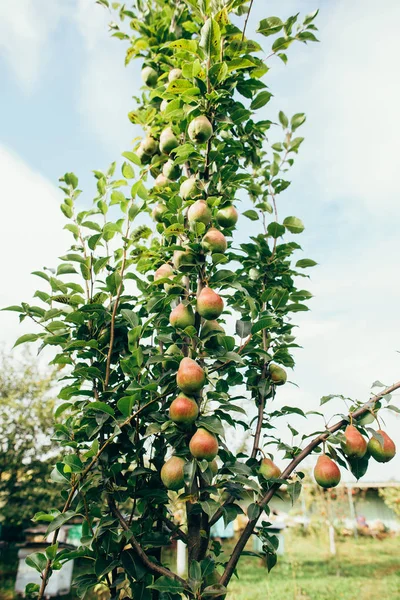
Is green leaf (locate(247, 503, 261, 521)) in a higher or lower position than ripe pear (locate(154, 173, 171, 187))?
lower

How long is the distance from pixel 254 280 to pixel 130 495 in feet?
3.43

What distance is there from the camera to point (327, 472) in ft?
4.31

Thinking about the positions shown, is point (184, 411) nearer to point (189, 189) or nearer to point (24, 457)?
point (189, 189)

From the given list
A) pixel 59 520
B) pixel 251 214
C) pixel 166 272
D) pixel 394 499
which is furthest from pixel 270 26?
pixel 394 499

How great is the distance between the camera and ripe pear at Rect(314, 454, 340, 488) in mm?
1314

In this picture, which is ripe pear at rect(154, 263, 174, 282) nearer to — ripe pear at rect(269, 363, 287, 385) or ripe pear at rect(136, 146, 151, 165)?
ripe pear at rect(269, 363, 287, 385)

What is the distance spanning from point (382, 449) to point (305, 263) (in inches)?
35.0

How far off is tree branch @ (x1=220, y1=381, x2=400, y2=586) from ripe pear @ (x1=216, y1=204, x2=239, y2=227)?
0.85m

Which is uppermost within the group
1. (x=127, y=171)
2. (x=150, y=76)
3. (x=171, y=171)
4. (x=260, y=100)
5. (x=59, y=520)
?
(x=150, y=76)

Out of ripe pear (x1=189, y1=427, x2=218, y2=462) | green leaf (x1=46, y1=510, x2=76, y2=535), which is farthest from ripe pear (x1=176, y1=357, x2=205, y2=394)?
green leaf (x1=46, y1=510, x2=76, y2=535)

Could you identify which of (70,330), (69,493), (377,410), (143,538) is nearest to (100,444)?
(69,493)

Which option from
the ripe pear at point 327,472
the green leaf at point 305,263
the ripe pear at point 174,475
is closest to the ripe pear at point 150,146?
the green leaf at point 305,263

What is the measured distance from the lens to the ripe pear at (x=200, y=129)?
1568mm

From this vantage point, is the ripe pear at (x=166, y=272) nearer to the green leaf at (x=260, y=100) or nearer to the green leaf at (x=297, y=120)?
the green leaf at (x=260, y=100)
